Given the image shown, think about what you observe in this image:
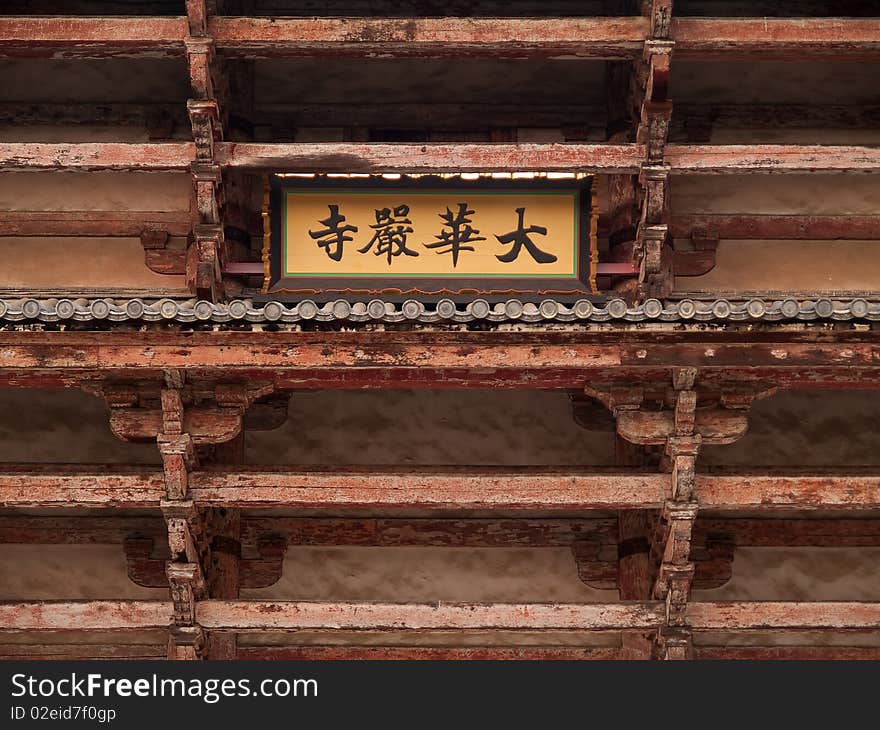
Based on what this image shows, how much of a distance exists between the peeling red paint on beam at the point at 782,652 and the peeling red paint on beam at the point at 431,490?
235 centimetres

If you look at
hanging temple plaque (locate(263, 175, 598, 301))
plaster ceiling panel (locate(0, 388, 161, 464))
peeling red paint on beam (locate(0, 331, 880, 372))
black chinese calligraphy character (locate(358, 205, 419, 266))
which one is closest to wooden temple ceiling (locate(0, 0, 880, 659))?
peeling red paint on beam (locate(0, 331, 880, 372))

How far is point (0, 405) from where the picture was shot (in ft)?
32.6

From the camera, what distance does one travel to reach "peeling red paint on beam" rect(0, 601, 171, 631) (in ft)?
27.8

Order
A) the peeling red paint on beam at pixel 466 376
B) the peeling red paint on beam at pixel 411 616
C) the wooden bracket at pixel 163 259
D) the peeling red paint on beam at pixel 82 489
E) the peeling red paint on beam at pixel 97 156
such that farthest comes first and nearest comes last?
1. the wooden bracket at pixel 163 259
2. the peeling red paint on beam at pixel 97 156
3. the peeling red paint on beam at pixel 411 616
4. the peeling red paint on beam at pixel 82 489
5. the peeling red paint on beam at pixel 466 376

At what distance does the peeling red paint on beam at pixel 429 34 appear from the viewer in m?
9.16

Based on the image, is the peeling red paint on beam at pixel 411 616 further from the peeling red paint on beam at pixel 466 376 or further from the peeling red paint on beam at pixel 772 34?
the peeling red paint on beam at pixel 772 34

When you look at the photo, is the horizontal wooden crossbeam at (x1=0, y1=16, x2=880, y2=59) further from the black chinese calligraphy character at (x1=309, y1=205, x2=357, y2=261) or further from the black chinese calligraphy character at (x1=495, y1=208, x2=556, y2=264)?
the black chinese calligraphy character at (x1=495, y1=208, x2=556, y2=264)

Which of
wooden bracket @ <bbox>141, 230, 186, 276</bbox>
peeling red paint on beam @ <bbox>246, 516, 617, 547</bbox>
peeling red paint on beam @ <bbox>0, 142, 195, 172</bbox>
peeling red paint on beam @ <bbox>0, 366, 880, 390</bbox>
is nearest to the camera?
peeling red paint on beam @ <bbox>0, 366, 880, 390</bbox>

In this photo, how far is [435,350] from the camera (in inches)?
308

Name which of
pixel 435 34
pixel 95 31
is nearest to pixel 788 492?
pixel 435 34

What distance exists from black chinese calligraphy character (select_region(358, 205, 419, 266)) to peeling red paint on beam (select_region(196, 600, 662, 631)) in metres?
3.32

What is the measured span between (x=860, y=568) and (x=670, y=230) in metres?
3.71

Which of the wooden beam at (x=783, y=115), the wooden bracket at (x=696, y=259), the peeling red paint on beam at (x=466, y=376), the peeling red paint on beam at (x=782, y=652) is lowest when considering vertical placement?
the peeling red paint on beam at (x=782, y=652)

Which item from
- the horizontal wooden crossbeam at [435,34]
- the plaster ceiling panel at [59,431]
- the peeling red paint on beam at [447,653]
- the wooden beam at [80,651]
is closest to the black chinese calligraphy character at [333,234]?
the horizontal wooden crossbeam at [435,34]
